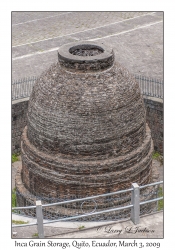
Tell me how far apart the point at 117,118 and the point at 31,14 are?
2012 cm

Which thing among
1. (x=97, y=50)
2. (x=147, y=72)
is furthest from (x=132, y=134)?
(x=147, y=72)

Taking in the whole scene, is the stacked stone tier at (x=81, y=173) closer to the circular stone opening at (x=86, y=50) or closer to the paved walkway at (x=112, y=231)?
the paved walkway at (x=112, y=231)

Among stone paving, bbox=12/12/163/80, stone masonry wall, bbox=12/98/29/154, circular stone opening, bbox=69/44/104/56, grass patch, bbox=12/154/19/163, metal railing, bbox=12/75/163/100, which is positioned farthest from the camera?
stone paving, bbox=12/12/163/80

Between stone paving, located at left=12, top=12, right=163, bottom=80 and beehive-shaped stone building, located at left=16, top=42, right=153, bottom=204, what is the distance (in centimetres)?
918

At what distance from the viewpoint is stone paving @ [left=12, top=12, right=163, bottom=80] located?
25469 millimetres

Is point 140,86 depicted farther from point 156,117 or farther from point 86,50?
point 86,50

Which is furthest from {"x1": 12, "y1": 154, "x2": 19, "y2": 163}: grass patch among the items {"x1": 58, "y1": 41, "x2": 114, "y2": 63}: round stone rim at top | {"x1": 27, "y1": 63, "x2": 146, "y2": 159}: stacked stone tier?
{"x1": 58, "y1": 41, "x2": 114, "y2": 63}: round stone rim at top

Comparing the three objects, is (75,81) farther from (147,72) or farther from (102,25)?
(102,25)

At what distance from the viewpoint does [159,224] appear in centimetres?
1140

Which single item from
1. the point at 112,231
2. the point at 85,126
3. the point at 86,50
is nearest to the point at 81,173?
the point at 85,126

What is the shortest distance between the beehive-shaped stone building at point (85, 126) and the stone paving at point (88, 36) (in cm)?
918

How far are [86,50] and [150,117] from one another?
21.2 feet

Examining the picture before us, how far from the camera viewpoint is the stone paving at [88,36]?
25.5 metres

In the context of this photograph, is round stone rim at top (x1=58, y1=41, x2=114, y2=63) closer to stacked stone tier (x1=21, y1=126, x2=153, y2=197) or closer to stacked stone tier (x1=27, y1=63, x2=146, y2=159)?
stacked stone tier (x1=27, y1=63, x2=146, y2=159)
